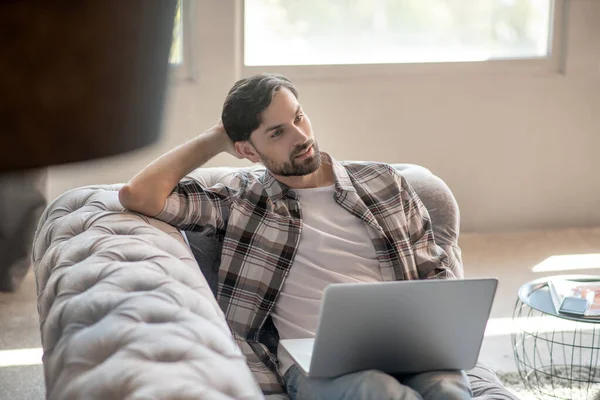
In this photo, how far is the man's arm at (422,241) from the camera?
79.6 inches

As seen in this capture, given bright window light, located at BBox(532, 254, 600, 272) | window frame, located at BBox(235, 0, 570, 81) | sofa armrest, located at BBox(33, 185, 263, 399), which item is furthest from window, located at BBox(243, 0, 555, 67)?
sofa armrest, located at BBox(33, 185, 263, 399)

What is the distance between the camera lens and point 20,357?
9.29ft

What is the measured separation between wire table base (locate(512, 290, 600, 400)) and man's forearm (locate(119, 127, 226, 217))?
1064mm

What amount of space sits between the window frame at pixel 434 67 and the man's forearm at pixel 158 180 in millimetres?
1943

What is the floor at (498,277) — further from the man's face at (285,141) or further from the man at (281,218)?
the man's face at (285,141)

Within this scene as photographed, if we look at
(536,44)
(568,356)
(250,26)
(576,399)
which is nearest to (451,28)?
(536,44)

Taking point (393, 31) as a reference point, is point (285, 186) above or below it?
below

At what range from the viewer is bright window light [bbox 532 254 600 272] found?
375 cm

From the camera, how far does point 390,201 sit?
6.79 ft

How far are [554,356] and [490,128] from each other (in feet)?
5.31

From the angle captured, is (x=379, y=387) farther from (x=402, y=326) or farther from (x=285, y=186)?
(x=285, y=186)

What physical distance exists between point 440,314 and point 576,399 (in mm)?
1083

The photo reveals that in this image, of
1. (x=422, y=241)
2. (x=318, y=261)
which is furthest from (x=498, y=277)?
(x=318, y=261)

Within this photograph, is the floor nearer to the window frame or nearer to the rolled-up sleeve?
the window frame
